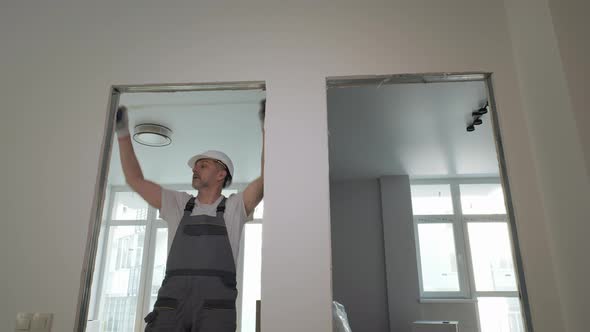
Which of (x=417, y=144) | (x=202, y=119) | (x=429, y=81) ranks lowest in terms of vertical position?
(x=417, y=144)

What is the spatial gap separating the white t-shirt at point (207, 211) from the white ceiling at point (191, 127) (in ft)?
0.23

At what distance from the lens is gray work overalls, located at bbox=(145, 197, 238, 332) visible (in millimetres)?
1520

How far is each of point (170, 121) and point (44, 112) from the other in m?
0.57

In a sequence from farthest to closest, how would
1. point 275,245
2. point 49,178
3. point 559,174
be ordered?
point 49,178 < point 275,245 < point 559,174

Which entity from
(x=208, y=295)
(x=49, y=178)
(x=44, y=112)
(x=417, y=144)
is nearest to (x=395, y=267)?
(x=417, y=144)

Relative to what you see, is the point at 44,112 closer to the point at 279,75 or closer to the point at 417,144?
the point at 279,75

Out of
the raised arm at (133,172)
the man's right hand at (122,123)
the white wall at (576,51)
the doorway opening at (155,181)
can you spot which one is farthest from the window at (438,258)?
the man's right hand at (122,123)

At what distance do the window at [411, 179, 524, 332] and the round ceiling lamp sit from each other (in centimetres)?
112

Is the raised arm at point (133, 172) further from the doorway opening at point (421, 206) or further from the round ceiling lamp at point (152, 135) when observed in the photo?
the doorway opening at point (421, 206)

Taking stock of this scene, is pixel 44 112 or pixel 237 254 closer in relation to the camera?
pixel 237 254

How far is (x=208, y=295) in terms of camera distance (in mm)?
1541

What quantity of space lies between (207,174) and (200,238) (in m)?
0.28

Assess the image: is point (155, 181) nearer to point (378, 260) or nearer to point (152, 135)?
point (152, 135)

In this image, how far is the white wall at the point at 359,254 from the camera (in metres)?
1.55
